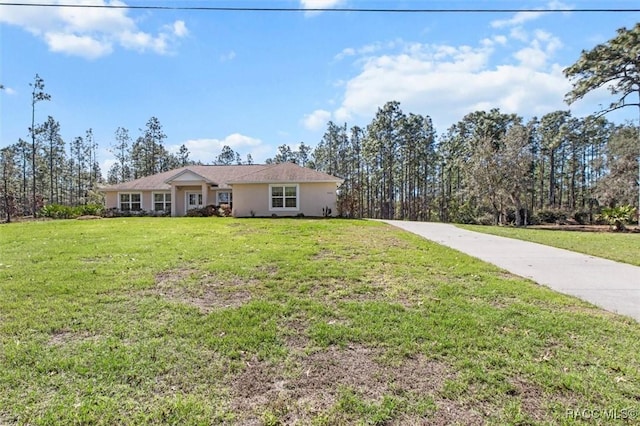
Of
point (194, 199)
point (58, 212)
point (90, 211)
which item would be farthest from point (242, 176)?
point (58, 212)

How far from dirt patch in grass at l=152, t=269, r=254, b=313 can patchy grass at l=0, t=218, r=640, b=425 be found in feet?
0.13

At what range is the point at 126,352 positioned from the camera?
348 cm

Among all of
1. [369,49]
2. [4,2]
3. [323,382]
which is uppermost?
[369,49]

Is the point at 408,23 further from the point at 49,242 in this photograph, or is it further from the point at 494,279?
the point at 49,242

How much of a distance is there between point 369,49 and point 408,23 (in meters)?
3.07

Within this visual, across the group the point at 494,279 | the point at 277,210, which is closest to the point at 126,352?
the point at 494,279

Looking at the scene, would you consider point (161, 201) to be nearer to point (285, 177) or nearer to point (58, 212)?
point (58, 212)

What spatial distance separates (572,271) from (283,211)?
54.3ft

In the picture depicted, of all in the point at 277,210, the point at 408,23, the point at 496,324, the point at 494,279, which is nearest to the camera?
the point at 496,324

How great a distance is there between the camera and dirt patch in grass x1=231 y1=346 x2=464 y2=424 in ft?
8.93

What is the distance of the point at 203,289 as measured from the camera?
539 cm

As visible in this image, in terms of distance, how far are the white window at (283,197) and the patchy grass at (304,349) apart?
15400 millimetres

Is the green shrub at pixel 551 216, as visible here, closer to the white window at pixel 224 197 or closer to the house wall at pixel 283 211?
the house wall at pixel 283 211

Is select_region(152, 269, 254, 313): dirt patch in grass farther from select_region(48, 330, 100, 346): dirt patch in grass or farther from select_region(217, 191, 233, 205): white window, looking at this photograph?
select_region(217, 191, 233, 205): white window
